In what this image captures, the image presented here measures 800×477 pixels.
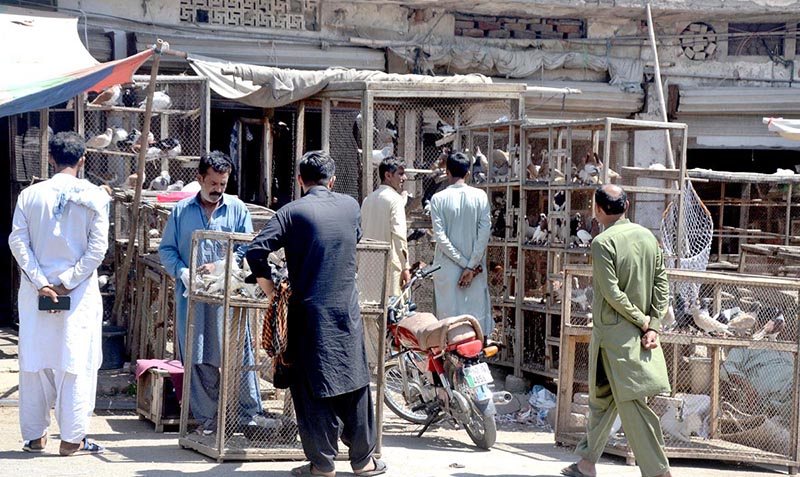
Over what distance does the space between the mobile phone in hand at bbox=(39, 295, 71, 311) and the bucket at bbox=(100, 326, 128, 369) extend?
8.00 feet

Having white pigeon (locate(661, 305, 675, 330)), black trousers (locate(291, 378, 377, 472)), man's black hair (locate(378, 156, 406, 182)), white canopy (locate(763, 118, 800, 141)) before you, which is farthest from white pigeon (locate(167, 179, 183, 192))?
white canopy (locate(763, 118, 800, 141))

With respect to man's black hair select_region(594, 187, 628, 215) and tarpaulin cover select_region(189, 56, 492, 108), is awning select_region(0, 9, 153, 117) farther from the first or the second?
man's black hair select_region(594, 187, 628, 215)

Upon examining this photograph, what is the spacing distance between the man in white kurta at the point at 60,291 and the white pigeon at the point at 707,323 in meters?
3.81

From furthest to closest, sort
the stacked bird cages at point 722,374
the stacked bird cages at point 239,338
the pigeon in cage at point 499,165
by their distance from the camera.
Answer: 1. the pigeon in cage at point 499,165
2. the stacked bird cages at point 722,374
3. the stacked bird cages at point 239,338

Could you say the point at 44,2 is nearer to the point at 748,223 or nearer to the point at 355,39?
the point at 355,39

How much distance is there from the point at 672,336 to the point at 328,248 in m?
2.49

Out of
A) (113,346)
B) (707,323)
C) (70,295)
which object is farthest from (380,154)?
(70,295)

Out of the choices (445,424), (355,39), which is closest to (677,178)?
(445,424)

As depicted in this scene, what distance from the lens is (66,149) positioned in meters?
6.16

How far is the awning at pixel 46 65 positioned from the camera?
7.38 metres

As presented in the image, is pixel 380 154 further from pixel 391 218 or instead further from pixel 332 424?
pixel 332 424

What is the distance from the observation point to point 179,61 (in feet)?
35.7

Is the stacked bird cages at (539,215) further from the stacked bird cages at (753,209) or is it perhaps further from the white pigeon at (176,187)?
the white pigeon at (176,187)

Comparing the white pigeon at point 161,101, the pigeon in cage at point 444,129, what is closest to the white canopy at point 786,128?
the pigeon in cage at point 444,129
